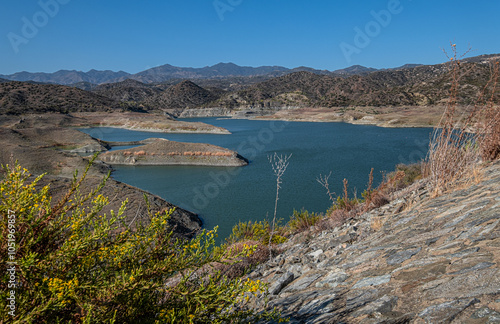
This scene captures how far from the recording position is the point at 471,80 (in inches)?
3580

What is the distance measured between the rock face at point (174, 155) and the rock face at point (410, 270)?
101 feet

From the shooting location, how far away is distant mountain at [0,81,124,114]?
99125mm

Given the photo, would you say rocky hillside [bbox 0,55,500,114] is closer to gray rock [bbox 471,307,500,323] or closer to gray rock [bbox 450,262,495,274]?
gray rock [bbox 450,262,495,274]

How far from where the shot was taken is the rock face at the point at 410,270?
280 centimetres

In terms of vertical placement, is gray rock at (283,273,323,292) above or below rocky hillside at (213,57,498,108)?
below

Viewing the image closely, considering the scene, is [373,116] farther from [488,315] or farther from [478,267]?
[488,315]

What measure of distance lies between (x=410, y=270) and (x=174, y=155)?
38.1 metres

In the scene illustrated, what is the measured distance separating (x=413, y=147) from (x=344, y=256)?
43786 millimetres

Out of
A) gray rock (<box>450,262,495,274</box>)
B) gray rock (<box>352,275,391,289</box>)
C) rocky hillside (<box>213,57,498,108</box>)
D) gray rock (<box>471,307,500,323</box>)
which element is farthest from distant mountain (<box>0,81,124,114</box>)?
gray rock (<box>471,307,500,323</box>)

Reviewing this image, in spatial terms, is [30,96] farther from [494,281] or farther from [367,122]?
[494,281]

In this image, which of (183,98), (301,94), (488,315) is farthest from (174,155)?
(183,98)

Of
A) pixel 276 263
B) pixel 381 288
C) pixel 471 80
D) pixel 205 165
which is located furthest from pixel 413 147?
pixel 471 80

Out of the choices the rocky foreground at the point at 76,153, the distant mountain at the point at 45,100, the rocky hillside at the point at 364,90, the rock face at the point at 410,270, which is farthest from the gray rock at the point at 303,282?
the distant mountain at the point at 45,100

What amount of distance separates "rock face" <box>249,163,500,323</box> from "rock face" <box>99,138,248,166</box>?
1216 inches
